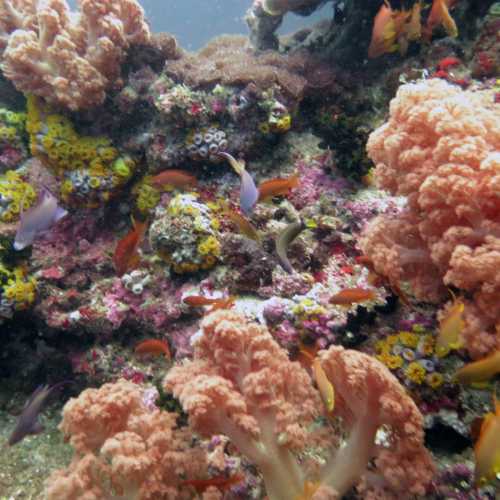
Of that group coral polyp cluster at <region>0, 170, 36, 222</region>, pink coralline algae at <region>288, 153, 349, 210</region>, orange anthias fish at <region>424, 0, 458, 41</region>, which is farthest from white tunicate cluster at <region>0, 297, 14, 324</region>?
orange anthias fish at <region>424, 0, 458, 41</region>

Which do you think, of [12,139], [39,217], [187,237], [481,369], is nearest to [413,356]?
[481,369]

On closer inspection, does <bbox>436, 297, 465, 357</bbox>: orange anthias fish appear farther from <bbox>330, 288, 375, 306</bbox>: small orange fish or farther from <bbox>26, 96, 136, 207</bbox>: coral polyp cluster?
<bbox>26, 96, 136, 207</bbox>: coral polyp cluster

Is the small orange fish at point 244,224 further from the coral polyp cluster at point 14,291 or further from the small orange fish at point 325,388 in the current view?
the coral polyp cluster at point 14,291

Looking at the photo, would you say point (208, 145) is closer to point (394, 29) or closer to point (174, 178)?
point (174, 178)

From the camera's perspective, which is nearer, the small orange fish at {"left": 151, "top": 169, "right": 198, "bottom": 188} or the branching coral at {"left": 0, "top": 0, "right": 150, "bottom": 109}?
the small orange fish at {"left": 151, "top": 169, "right": 198, "bottom": 188}

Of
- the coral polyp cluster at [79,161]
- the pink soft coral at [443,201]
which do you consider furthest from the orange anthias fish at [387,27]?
the coral polyp cluster at [79,161]

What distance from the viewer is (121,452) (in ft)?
7.66

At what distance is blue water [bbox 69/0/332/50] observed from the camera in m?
64.6

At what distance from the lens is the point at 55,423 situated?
4.71 m

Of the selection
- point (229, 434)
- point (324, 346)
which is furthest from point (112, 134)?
point (229, 434)

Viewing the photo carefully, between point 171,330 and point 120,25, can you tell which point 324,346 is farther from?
point 120,25

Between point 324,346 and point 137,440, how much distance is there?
1.77 m

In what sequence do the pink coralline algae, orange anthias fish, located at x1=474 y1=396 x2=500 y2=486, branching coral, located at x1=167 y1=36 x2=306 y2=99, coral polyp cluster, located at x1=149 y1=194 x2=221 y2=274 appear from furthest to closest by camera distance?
1. branching coral, located at x1=167 y1=36 x2=306 y2=99
2. the pink coralline algae
3. coral polyp cluster, located at x1=149 y1=194 x2=221 y2=274
4. orange anthias fish, located at x1=474 y1=396 x2=500 y2=486

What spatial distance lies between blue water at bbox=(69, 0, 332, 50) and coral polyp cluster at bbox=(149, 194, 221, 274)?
212 feet
